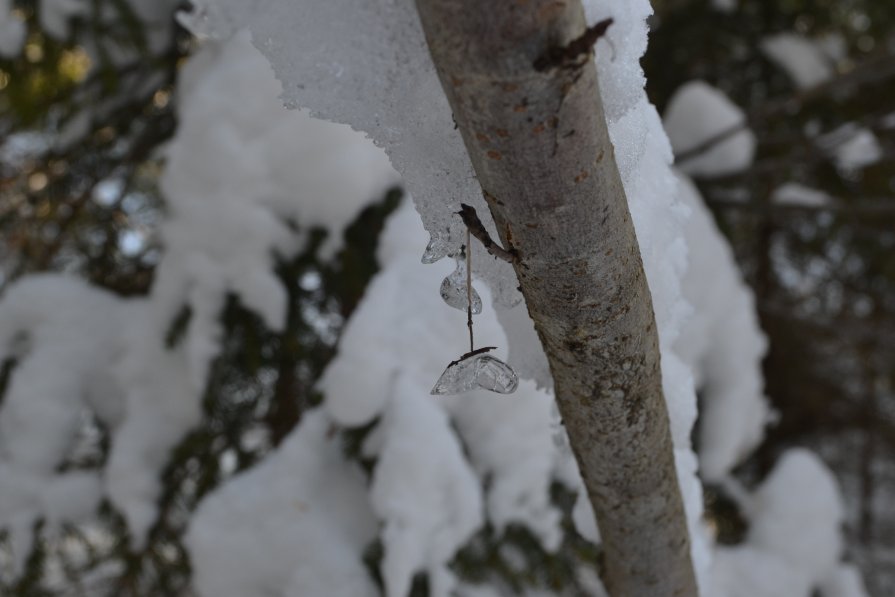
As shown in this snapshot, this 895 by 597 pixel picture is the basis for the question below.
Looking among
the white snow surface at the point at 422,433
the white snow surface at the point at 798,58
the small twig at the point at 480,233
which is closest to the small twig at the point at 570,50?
the small twig at the point at 480,233

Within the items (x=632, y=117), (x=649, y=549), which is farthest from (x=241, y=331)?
(x=632, y=117)

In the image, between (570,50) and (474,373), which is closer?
(570,50)

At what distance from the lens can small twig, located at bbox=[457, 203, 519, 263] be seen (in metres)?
0.58

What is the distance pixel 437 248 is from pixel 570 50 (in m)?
0.25

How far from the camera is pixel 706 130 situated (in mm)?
2340

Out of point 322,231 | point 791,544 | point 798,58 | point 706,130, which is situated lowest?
point 791,544

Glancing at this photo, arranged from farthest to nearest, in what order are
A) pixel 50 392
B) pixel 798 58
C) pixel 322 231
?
1. pixel 798 58
2. pixel 50 392
3. pixel 322 231

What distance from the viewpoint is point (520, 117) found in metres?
0.48

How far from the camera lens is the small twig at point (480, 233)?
0.58 meters

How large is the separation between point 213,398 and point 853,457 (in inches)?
159

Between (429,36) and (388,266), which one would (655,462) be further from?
(388,266)

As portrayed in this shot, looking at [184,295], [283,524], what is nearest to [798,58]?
[184,295]

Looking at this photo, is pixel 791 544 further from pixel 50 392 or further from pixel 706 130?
pixel 50 392

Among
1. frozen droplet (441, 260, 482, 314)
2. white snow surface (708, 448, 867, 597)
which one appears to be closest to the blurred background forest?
white snow surface (708, 448, 867, 597)
